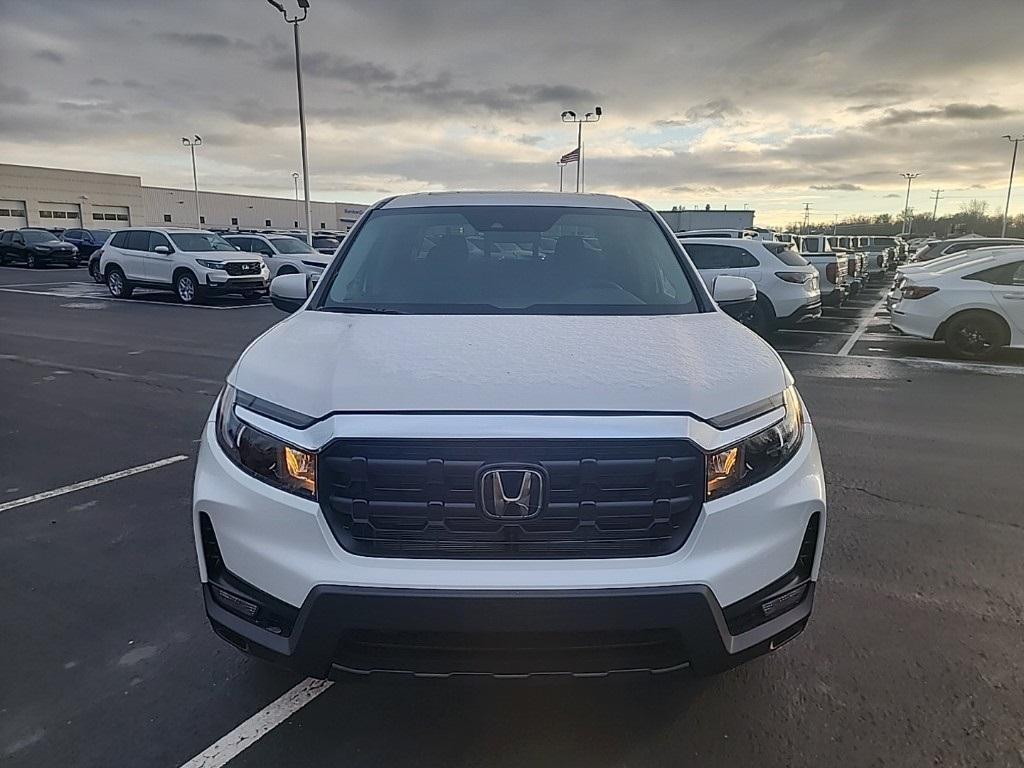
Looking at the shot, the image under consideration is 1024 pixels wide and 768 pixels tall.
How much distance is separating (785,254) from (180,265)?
1423cm

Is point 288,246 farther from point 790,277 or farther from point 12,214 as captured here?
point 12,214

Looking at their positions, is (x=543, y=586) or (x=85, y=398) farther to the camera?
(x=85, y=398)

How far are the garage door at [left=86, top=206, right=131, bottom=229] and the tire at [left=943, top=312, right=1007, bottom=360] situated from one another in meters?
73.5

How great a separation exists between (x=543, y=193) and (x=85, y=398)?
5817 millimetres

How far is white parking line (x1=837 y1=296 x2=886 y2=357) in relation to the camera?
11.4 m

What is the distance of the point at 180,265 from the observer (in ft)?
58.6

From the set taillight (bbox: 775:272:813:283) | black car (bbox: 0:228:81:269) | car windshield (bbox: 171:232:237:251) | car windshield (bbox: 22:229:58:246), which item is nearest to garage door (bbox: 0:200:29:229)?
black car (bbox: 0:228:81:269)

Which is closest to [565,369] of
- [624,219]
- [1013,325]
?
[624,219]

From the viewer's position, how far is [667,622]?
195 cm

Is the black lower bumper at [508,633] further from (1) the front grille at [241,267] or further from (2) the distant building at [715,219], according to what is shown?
(2) the distant building at [715,219]

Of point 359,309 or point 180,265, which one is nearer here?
point 359,309

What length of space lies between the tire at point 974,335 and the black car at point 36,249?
35.1 metres

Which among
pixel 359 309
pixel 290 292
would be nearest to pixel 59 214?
pixel 290 292

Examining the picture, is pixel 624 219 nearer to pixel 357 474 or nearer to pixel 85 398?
pixel 357 474
